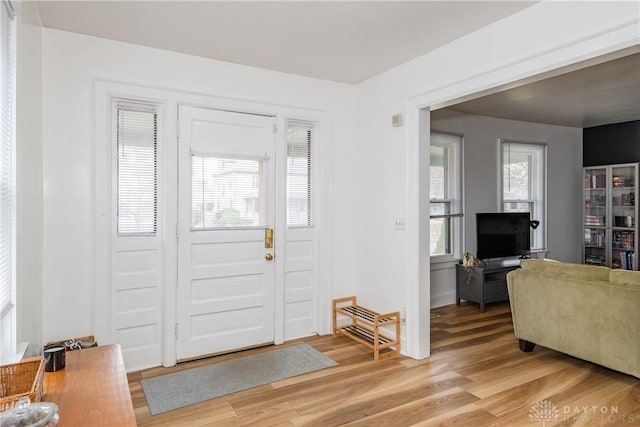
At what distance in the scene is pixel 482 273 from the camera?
5086 millimetres

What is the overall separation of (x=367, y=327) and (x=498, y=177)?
3.18 m

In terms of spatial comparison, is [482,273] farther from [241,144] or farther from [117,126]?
[117,126]

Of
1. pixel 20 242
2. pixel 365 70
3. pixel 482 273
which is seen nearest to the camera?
pixel 20 242

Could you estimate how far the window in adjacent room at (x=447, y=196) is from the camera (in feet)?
17.8

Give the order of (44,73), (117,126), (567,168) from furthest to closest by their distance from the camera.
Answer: (567,168) < (117,126) < (44,73)

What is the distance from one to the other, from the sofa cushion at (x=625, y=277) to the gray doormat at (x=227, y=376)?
7.41ft

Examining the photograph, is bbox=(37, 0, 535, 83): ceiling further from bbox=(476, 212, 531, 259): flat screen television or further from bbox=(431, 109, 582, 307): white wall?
bbox=(476, 212, 531, 259): flat screen television

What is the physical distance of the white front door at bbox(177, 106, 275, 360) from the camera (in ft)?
11.4

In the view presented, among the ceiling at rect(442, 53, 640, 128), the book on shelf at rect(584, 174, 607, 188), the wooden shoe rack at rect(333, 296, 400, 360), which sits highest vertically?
the ceiling at rect(442, 53, 640, 128)

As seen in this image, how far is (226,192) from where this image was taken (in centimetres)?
367

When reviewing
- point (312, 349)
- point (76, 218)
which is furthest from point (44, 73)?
point (312, 349)

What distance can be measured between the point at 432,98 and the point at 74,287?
3.17 meters

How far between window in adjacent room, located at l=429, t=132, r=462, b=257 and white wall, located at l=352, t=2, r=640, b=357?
161 cm

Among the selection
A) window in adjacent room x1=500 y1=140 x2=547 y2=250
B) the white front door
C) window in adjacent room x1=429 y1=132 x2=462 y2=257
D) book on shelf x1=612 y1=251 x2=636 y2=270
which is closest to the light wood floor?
the white front door
